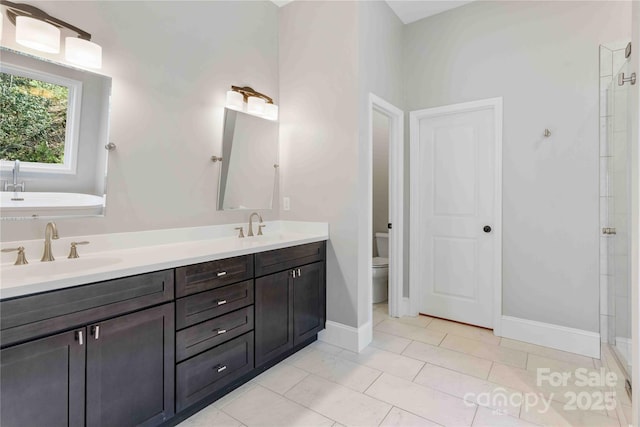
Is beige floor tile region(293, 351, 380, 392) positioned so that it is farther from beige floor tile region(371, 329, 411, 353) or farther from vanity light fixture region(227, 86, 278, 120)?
vanity light fixture region(227, 86, 278, 120)

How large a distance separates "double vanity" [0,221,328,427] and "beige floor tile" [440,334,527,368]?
1304mm

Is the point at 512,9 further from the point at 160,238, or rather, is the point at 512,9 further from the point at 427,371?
the point at 160,238

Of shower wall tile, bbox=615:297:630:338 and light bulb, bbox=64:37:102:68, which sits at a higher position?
light bulb, bbox=64:37:102:68

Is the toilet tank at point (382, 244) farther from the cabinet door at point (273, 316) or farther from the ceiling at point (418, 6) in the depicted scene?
the ceiling at point (418, 6)

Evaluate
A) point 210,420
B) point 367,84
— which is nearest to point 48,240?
point 210,420

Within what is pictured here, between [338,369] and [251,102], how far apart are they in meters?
2.17

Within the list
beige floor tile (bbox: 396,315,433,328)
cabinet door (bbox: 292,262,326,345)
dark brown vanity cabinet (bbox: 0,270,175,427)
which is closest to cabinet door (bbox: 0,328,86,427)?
dark brown vanity cabinet (bbox: 0,270,175,427)

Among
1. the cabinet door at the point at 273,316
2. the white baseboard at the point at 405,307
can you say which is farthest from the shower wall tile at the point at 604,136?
the cabinet door at the point at 273,316


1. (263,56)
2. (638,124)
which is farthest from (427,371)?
(263,56)

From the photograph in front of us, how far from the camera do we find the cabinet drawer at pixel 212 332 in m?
1.63

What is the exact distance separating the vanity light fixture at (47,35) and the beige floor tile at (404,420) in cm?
250

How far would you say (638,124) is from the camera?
140 centimetres

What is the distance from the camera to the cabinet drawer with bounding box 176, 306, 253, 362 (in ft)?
5.36

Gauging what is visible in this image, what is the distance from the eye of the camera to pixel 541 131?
2.57 meters
